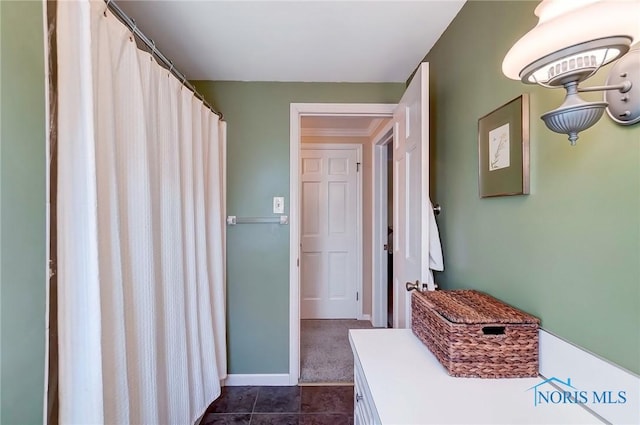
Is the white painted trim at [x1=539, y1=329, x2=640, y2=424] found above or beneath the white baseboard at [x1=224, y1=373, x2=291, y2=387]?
above

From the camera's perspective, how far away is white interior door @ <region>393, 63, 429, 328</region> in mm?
1407

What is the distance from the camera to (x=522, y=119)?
3.14 feet

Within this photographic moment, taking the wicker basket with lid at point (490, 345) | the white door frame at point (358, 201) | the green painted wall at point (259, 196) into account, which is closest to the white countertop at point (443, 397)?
the wicker basket with lid at point (490, 345)

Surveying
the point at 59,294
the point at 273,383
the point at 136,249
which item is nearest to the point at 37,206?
the point at 59,294

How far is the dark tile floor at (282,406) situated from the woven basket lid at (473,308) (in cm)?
121

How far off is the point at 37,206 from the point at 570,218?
1.43m

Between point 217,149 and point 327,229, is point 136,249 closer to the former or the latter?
point 217,149

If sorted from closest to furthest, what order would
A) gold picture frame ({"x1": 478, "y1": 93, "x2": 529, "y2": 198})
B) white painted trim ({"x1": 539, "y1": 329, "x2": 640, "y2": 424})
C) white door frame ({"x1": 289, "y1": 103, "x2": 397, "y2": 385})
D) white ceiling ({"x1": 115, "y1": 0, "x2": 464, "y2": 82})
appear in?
white painted trim ({"x1": 539, "y1": 329, "x2": 640, "y2": 424}) → gold picture frame ({"x1": 478, "y1": 93, "x2": 529, "y2": 198}) → white ceiling ({"x1": 115, "y1": 0, "x2": 464, "y2": 82}) → white door frame ({"x1": 289, "y1": 103, "x2": 397, "y2": 385})

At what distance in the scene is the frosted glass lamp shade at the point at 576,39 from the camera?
0.53 meters

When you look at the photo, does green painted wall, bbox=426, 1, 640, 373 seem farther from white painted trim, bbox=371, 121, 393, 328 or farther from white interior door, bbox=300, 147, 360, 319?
white interior door, bbox=300, 147, 360, 319

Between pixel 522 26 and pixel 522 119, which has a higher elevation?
pixel 522 26

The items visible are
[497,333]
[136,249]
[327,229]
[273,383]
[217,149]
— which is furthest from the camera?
[327,229]

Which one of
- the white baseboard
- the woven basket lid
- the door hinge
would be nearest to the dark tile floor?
the white baseboard

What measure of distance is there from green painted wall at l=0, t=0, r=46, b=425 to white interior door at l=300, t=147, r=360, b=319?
8.77 ft
